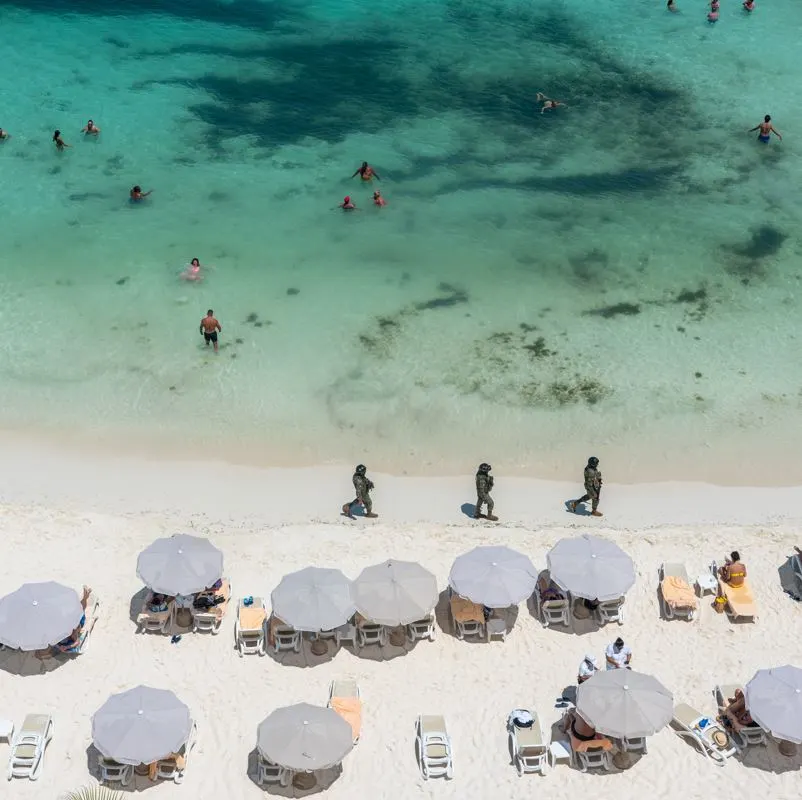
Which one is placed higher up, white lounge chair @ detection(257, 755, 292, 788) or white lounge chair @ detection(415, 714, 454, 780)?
white lounge chair @ detection(415, 714, 454, 780)

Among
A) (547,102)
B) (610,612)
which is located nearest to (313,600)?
(610,612)

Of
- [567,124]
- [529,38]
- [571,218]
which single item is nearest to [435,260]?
[571,218]

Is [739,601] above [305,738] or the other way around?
above

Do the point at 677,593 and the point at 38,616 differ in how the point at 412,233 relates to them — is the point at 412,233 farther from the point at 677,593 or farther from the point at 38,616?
the point at 38,616

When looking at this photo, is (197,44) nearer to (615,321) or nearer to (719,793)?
(615,321)

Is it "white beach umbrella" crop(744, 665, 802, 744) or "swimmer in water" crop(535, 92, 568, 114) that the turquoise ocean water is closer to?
"swimmer in water" crop(535, 92, 568, 114)

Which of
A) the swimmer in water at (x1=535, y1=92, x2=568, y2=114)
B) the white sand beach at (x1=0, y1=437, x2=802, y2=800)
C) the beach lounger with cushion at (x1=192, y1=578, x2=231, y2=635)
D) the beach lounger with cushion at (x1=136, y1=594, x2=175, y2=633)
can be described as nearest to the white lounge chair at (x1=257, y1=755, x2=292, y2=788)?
the white sand beach at (x1=0, y1=437, x2=802, y2=800)
